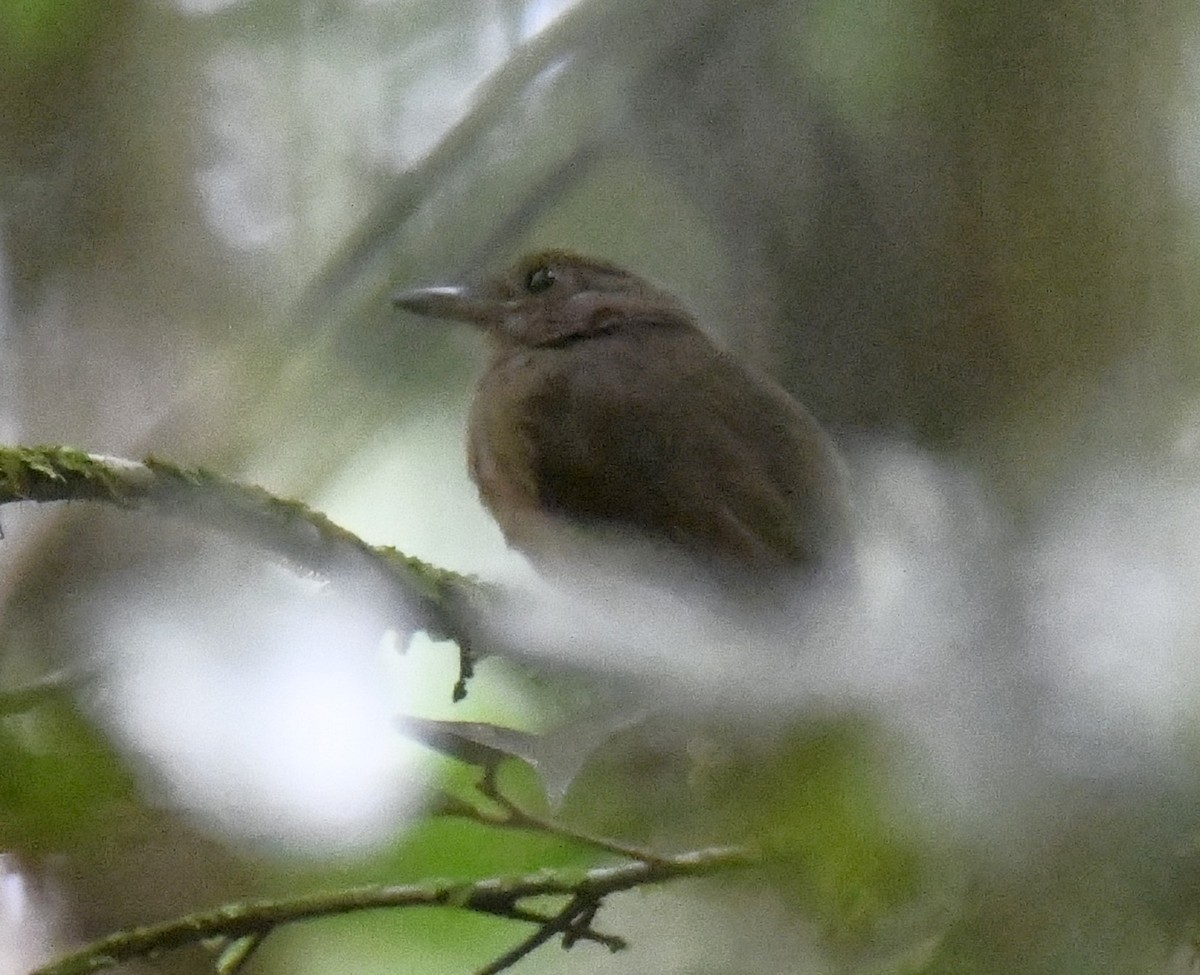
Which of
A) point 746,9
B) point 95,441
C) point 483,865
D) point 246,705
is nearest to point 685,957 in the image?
point 483,865

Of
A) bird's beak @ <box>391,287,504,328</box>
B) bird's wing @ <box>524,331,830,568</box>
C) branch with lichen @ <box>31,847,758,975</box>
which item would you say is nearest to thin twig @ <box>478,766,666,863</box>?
branch with lichen @ <box>31,847,758,975</box>

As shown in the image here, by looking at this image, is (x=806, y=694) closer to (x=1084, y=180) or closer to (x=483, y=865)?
(x=483, y=865)

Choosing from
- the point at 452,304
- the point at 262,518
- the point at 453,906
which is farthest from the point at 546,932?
the point at 452,304

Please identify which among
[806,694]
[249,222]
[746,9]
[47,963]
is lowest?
[47,963]

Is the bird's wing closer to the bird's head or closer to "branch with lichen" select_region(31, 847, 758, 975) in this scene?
the bird's head

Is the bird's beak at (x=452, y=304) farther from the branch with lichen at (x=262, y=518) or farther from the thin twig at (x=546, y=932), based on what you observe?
the thin twig at (x=546, y=932)
